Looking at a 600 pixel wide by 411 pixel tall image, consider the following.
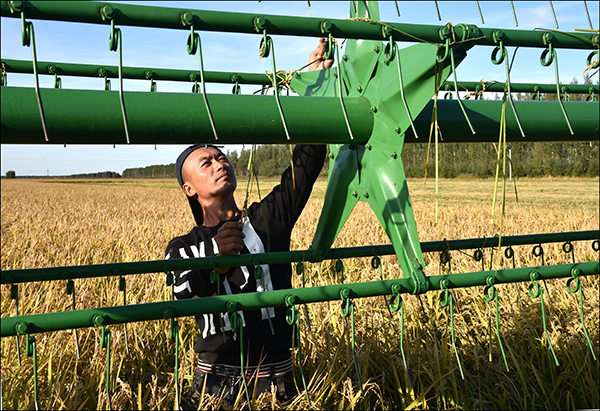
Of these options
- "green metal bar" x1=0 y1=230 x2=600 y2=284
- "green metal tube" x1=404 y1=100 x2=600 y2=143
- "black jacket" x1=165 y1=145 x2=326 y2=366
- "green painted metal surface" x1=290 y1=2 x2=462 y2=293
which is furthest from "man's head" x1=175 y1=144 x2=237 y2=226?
"green metal tube" x1=404 y1=100 x2=600 y2=143

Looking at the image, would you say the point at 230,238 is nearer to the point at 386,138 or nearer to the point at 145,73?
the point at 386,138

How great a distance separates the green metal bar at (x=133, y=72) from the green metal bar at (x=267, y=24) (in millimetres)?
1070

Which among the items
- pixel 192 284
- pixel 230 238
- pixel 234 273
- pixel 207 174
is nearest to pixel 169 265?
pixel 192 284

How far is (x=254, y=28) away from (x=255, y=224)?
56.2 inches

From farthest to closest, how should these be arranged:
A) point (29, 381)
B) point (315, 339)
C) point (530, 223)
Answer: point (530, 223) → point (315, 339) → point (29, 381)

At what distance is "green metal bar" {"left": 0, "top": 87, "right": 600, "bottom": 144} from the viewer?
3.77ft

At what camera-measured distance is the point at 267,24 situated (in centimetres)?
118

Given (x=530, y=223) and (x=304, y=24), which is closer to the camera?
(x=304, y=24)

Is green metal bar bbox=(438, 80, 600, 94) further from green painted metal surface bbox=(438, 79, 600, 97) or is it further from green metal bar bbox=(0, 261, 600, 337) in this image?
green metal bar bbox=(0, 261, 600, 337)

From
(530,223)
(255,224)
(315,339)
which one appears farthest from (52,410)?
(530,223)

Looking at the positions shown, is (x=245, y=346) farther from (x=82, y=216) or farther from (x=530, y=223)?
(x=82, y=216)

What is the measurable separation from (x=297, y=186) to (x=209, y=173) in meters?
0.46

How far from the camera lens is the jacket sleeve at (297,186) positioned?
7.43 feet

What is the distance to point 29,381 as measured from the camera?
2.45 meters
